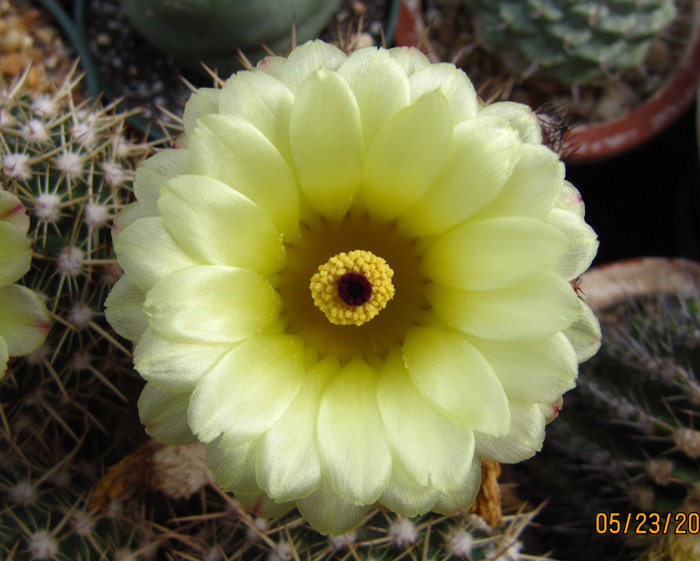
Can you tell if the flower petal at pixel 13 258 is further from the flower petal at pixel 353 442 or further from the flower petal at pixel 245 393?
the flower petal at pixel 353 442

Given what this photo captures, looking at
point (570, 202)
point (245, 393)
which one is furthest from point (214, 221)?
point (570, 202)

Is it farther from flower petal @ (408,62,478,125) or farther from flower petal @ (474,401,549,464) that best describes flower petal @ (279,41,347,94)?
flower petal @ (474,401,549,464)

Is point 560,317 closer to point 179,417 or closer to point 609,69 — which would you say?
point 179,417

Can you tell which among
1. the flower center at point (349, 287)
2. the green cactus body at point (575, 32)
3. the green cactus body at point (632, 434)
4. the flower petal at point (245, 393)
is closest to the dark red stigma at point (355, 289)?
the flower center at point (349, 287)

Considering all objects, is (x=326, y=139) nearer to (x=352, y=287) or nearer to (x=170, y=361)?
(x=352, y=287)

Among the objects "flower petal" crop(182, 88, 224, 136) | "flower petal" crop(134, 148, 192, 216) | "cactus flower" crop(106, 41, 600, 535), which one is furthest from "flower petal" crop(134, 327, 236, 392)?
"flower petal" crop(182, 88, 224, 136)
